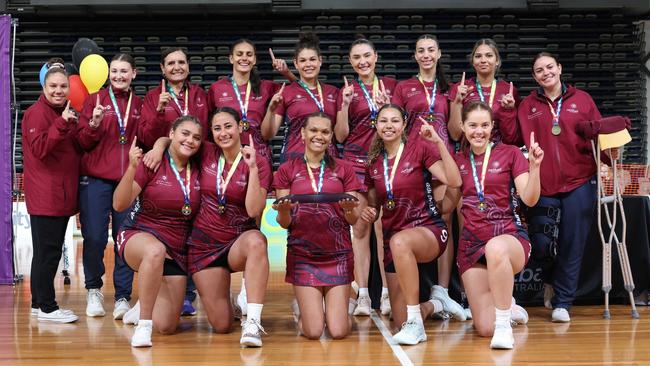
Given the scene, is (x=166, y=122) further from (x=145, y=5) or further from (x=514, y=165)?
(x=145, y=5)

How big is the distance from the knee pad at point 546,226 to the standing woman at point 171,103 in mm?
2284

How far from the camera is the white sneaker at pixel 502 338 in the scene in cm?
387

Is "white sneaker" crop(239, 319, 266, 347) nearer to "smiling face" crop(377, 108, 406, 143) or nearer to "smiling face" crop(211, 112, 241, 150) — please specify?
"smiling face" crop(211, 112, 241, 150)

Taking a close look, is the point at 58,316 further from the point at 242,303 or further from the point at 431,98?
the point at 431,98

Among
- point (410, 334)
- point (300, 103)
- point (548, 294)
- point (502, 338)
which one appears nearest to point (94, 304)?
point (300, 103)

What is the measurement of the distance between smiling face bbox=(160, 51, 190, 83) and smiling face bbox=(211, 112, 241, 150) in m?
0.80

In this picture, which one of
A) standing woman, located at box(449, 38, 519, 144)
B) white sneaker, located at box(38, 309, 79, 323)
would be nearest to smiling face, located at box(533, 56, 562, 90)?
standing woman, located at box(449, 38, 519, 144)

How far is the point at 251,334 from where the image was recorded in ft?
13.1

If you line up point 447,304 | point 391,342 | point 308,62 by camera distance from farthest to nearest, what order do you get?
point 308,62, point 447,304, point 391,342

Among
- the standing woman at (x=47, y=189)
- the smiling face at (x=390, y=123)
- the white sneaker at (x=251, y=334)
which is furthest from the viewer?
the standing woman at (x=47, y=189)

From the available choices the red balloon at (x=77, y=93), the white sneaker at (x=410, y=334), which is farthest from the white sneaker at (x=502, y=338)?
the red balloon at (x=77, y=93)

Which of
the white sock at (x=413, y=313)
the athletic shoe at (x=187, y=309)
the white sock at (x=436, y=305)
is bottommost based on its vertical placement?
the athletic shoe at (x=187, y=309)

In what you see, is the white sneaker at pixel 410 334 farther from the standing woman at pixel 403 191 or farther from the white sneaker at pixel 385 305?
the white sneaker at pixel 385 305

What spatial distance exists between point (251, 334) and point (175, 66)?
194 centimetres
